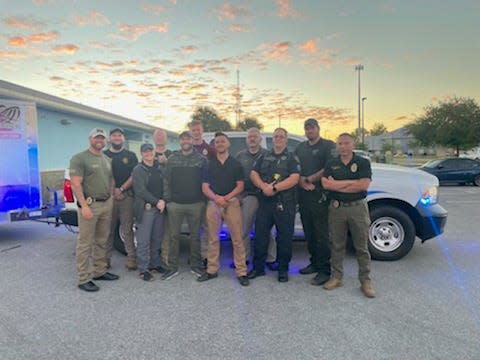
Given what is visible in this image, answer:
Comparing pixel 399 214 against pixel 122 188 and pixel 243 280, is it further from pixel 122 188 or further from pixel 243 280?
pixel 122 188

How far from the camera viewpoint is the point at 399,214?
16.2ft

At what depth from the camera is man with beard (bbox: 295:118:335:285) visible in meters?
4.33

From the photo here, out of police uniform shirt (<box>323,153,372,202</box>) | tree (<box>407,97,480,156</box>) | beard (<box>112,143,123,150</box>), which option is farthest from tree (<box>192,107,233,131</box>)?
police uniform shirt (<box>323,153,372,202</box>)

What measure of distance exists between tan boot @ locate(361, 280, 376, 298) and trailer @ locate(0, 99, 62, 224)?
18.1 ft

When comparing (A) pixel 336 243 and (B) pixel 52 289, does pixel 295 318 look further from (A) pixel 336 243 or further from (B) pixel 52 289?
(B) pixel 52 289

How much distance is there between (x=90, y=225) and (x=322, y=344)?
2979 millimetres

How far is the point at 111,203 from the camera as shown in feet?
14.7

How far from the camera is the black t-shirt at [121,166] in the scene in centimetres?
464

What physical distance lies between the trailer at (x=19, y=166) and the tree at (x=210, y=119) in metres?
42.7

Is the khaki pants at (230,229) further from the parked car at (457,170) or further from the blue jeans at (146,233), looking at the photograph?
the parked car at (457,170)

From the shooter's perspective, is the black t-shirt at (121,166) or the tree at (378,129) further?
the tree at (378,129)

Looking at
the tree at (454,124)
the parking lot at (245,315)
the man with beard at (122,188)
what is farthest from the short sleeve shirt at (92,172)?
the tree at (454,124)

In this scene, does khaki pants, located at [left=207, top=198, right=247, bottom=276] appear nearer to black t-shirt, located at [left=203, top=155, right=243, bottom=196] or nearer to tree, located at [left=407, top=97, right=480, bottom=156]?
black t-shirt, located at [left=203, top=155, right=243, bottom=196]

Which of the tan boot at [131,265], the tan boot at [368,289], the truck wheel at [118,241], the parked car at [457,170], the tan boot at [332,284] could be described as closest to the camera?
the tan boot at [368,289]
